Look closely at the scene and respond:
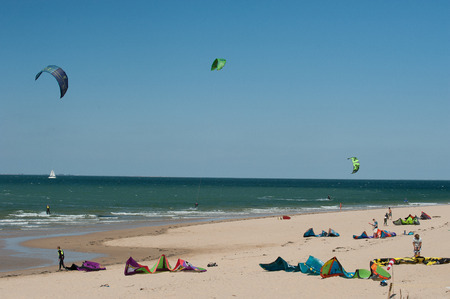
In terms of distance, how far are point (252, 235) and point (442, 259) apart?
1452 cm

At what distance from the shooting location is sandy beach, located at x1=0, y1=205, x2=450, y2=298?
12969 millimetres

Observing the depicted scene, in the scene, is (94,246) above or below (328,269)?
below

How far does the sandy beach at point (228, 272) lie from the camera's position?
1297 cm

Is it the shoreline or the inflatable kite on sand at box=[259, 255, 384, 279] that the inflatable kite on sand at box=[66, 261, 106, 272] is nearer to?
the shoreline

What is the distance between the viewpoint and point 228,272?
15.8 m

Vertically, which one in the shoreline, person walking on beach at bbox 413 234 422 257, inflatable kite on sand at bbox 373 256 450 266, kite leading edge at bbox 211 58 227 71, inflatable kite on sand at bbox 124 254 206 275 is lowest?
the shoreline

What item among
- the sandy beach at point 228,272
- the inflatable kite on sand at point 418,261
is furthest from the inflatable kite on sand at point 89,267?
the inflatable kite on sand at point 418,261

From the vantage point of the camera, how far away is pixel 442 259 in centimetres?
1527

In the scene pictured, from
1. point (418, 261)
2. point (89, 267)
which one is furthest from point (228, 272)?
point (418, 261)

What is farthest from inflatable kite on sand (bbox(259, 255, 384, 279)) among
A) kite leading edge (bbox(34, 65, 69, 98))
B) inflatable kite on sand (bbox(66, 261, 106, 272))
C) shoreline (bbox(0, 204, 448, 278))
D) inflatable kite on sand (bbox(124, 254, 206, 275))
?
kite leading edge (bbox(34, 65, 69, 98))

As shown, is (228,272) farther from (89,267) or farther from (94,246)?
(94,246)

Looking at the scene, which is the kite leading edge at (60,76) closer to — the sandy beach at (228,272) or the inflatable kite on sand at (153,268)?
the sandy beach at (228,272)

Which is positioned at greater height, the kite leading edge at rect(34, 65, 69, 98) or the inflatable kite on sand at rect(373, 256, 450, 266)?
the kite leading edge at rect(34, 65, 69, 98)

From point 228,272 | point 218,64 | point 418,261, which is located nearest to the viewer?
point 418,261
